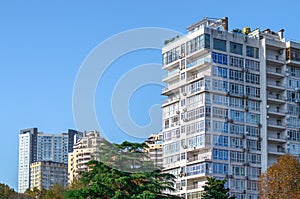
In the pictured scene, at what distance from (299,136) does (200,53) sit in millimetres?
10568

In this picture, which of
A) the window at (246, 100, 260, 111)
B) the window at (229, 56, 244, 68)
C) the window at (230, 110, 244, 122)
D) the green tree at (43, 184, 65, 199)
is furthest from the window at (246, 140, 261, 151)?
the green tree at (43, 184, 65, 199)

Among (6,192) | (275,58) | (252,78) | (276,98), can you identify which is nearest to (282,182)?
(252,78)

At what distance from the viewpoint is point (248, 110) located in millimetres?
49094

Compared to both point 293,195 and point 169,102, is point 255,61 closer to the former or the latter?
point 169,102

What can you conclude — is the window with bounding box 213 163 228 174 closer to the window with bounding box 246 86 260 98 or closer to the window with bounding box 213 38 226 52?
the window with bounding box 246 86 260 98

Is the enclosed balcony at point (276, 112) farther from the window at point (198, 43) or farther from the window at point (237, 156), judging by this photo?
the window at point (198, 43)

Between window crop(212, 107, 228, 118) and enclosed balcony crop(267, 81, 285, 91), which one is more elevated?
enclosed balcony crop(267, 81, 285, 91)

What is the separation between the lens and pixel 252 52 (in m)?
50.5

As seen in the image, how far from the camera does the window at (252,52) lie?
50.3 meters

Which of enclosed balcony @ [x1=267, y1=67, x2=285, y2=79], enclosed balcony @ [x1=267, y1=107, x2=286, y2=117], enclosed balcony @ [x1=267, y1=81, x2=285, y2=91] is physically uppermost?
enclosed balcony @ [x1=267, y1=67, x2=285, y2=79]

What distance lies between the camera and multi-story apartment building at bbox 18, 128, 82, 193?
141 m

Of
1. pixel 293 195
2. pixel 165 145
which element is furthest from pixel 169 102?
pixel 293 195

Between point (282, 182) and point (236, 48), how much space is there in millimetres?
14019

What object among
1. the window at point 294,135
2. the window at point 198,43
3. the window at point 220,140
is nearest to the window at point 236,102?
the window at point 220,140
